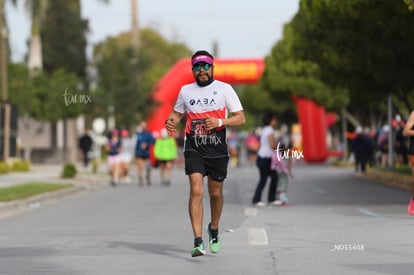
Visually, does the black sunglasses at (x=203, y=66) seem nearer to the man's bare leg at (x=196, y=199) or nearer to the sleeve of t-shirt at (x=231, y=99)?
the sleeve of t-shirt at (x=231, y=99)

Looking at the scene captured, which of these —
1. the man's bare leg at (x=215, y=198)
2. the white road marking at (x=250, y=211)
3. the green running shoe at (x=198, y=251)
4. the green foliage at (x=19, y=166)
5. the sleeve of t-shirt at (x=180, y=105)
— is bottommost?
the green foliage at (x=19, y=166)

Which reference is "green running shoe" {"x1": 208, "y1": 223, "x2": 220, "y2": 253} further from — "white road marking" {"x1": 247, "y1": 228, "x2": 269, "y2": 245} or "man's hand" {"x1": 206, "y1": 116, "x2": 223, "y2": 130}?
"white road marking" {"x1": 247, "y1": 228, "x2": 269, "y2": 245}

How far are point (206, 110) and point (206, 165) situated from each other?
58cm

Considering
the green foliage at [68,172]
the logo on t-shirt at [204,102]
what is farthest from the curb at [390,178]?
the logo on t-shirt at [204,102]

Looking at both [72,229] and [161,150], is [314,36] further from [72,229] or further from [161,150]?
[72,229]

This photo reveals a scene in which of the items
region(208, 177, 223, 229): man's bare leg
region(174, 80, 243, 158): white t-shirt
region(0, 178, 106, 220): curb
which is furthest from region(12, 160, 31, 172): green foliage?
region(174, 80, 243, 158): white t-shirt

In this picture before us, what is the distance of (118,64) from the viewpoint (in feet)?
163

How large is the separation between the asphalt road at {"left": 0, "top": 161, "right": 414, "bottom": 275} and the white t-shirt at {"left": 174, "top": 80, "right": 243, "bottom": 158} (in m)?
1.13

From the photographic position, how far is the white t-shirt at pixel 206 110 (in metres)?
10.4

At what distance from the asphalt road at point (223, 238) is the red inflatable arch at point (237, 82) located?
101 ft

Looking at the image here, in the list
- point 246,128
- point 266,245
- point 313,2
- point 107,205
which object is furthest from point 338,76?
point 246,128

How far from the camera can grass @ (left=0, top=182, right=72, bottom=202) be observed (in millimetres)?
20823

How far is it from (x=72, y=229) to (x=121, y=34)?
9217 centimetres

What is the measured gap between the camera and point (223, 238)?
12461 mm
